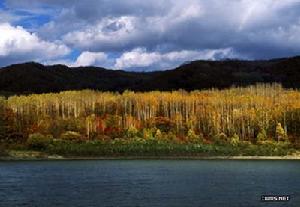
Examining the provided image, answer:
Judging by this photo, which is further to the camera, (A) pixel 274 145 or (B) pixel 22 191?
(A) pixel 274 145

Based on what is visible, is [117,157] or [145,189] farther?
[117,157]

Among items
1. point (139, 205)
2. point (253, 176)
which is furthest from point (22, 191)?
point (253, 176)

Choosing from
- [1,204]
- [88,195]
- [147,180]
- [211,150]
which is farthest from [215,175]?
[211,150]

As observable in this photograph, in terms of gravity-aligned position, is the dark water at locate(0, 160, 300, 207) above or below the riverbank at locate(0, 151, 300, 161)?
above

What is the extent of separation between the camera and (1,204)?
6775 cm

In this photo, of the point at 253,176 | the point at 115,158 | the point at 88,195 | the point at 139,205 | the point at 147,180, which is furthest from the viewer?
the point at 115,158

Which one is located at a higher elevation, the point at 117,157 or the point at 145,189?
the point at 145,189

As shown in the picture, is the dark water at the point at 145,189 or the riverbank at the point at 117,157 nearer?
the dark water at the point at 145,189

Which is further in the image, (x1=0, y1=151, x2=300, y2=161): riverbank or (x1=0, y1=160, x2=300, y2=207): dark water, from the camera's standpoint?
(x1=0, y1=151, x2=300, y2=161): riverbank

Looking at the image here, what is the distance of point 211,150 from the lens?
197m

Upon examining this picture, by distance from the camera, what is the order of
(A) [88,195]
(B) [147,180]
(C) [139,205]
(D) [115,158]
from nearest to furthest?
(C) [139,205], (A) [88,195], (B) [147,180], (D) [115,158]

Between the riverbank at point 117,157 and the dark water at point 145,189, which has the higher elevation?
the dark water at point 145,189

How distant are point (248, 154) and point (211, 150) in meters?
12.5

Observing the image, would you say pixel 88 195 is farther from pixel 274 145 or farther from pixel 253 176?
pixel 274 145
